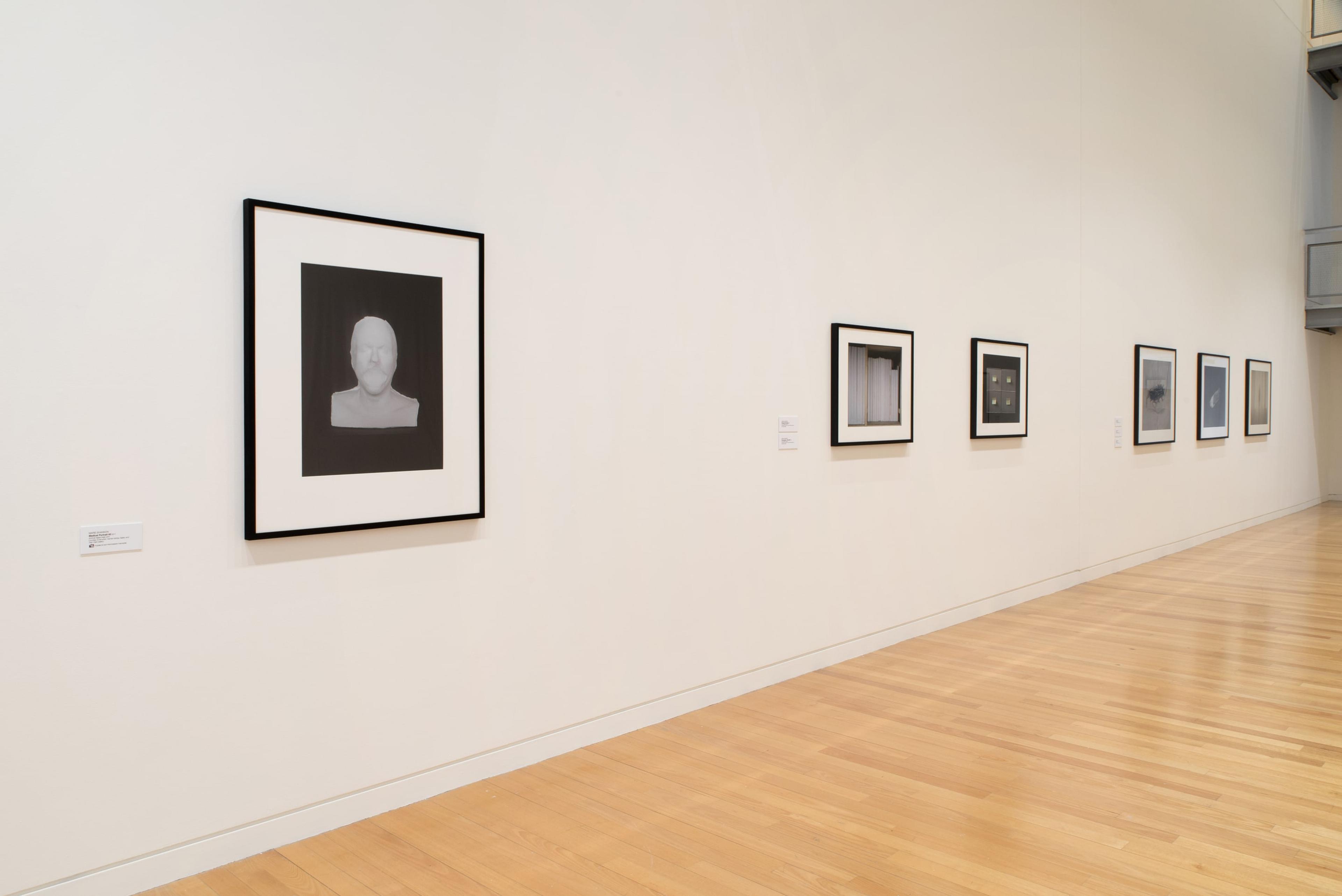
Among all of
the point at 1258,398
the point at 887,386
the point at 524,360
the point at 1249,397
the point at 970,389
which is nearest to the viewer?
the point at 524,360

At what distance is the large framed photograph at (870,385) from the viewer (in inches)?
263

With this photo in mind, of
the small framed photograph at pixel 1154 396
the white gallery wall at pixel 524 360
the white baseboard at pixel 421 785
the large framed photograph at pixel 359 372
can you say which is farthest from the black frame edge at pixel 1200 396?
the large framed photograph at pixel 359 372

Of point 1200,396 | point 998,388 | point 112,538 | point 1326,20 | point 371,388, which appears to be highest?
point 1326,20

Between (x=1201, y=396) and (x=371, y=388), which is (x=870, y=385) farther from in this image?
(x=1201, y=396)

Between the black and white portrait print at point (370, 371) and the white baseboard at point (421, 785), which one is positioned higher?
the black and white portrait print at point (370, 371)

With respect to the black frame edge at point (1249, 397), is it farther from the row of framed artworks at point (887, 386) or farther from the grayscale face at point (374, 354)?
the grayscale face at point (374, 354)

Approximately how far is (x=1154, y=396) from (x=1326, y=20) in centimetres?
1016

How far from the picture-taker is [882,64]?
7.07 m

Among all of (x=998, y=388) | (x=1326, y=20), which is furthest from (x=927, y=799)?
(x=1326, y=20)

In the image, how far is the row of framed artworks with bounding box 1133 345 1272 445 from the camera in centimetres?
1098

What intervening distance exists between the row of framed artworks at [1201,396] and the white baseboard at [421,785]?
5.15 metres

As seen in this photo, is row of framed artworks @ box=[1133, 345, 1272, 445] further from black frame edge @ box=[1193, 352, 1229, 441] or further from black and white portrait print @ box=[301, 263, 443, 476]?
black and white portrait print @ box=[301, 263, 443, 476]

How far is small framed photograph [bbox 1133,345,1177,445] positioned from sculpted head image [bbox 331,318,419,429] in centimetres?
943

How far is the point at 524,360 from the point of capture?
4.73 metres
